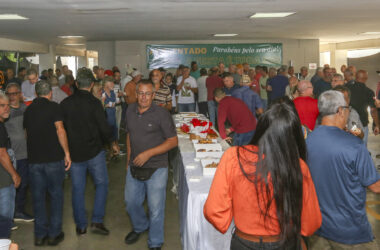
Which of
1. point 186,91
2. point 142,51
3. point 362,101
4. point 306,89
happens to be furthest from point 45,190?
point 142,51

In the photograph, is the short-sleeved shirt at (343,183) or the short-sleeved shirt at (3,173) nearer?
the short-sleeved shirt at (343,183)

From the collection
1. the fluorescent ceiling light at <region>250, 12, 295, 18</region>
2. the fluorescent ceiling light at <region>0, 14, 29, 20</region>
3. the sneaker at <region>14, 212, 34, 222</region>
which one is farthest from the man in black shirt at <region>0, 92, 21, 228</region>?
the fluorescent ceiling light at <region>250, 12, 295, 18</region>

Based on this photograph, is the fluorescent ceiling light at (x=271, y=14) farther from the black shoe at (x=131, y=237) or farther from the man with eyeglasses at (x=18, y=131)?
the black shoe at (x=131, y=237)

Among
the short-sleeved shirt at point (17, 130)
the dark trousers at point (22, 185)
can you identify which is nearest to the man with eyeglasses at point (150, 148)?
the short-sleeved shirt at point (17, 130)

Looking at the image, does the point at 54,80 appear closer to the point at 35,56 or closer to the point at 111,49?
the point at 111,49

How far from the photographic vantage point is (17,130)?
439cm

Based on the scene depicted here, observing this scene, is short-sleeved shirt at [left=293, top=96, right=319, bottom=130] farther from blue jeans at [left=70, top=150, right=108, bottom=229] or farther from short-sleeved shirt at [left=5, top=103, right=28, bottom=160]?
short-sleeved shirt at [left=5, top=103, right=28, bottom=160]

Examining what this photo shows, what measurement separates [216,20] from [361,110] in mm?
3563

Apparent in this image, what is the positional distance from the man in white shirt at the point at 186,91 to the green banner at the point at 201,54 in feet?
19.0

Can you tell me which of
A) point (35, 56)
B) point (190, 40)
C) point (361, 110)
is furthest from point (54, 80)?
point (35, 56)

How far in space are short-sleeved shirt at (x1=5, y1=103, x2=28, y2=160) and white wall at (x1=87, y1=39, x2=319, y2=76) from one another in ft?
34.9

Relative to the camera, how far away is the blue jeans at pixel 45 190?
3713 mm

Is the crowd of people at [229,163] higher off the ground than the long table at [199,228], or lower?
higher

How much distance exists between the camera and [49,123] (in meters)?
3.70
